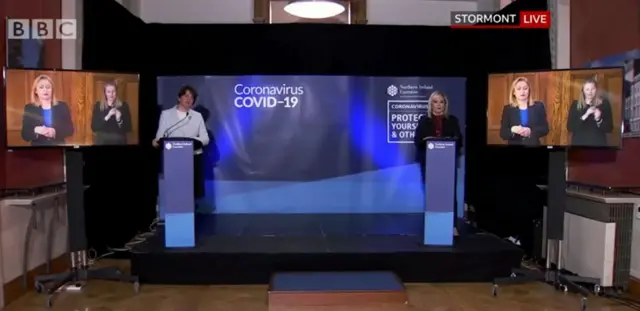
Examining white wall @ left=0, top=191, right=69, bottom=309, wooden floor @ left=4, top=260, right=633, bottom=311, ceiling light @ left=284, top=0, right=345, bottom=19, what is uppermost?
ceiling light @ left=284, top=0, right=345, bottom=19

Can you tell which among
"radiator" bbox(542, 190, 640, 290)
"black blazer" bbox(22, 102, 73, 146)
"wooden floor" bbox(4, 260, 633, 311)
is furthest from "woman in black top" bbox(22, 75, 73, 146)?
"radiator" bbox(542, 190, 640, 290)

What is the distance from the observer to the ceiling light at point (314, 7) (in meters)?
5.03

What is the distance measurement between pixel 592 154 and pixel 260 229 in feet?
10.6

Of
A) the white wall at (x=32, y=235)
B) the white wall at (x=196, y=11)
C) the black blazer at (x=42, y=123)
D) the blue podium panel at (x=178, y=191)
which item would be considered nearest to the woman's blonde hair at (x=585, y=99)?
the blue podium panel at (x=178, y=191)

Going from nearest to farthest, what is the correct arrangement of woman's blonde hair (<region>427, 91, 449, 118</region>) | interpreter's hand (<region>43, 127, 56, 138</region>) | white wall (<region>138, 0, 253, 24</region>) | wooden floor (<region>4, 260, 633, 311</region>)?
wooden floor (<region>4, 260, 633, 311</region>)
interpreter's hand (<region>43, 127, 56, 138</region>)
woman's blonde hair (<region>427, 91, 449, 118</region>)
white wall (<region>138, 0, 253, 24</region>)

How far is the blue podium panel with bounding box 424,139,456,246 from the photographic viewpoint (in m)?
4.36

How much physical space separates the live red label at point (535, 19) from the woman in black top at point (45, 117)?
4447 millimetres

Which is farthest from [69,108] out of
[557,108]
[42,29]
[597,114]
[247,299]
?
[597,114]

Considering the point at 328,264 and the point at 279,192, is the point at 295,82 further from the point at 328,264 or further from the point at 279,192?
the point at 328,264

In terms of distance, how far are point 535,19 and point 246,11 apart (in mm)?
3484

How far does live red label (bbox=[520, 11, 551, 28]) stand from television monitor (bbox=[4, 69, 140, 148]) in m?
3.90

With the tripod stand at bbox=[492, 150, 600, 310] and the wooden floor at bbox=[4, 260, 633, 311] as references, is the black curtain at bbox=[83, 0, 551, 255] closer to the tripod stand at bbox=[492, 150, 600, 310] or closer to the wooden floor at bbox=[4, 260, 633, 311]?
the tripod stand at bbox=[492, 150, 600, 310]

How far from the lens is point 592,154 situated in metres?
4.73

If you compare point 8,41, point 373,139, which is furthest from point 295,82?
point 8,41
